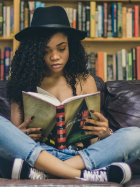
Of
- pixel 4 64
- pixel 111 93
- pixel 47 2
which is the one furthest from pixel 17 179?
pixel 47 2

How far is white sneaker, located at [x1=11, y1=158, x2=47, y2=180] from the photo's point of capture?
0.78m

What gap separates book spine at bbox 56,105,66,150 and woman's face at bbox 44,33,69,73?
0.32 m

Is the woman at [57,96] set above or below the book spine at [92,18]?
below

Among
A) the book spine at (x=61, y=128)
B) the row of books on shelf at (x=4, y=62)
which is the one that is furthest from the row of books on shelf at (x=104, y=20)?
the book spine at (x=61, y=128)

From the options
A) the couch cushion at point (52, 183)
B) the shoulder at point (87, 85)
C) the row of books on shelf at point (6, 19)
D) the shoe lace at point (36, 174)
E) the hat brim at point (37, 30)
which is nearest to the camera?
the couch cushion at point (52, 183)

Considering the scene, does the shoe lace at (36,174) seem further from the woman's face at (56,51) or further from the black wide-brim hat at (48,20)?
the black wide-brim hat at (48,20)

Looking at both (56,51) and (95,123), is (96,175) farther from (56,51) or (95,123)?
(56,51)

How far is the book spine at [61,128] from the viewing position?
0.85m

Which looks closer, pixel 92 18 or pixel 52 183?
pixel 52 183

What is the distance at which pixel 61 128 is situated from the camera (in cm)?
87

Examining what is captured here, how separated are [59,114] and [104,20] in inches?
51.6

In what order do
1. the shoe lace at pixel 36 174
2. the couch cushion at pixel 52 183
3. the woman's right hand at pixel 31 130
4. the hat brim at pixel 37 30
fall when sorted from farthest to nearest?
the hat brim at pixel 37 30
the woman's right hand at pixel 31 130
the shoe lace at pixel 36 174
the couch cushion at pixel 52 183

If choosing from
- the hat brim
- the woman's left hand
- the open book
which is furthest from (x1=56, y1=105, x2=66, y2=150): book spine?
the hat brim

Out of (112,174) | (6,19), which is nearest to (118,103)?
(112,174)
